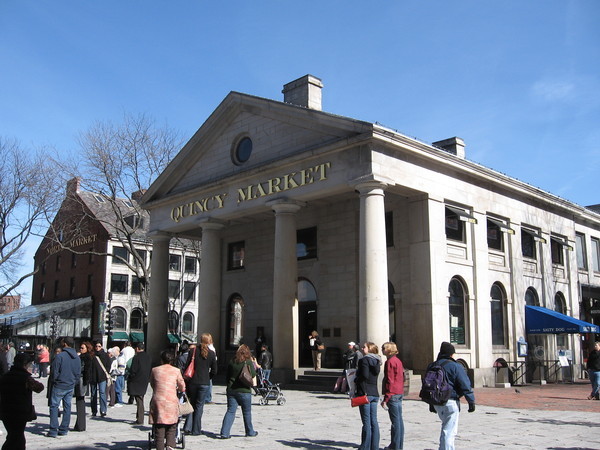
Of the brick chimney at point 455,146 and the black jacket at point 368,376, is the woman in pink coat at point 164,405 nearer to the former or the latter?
the black jacket at point 368,376

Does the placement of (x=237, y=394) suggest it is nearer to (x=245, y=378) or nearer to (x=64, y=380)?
(x=245, y=378)

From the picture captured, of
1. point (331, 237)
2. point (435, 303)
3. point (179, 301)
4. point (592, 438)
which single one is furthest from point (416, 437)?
point (179, 301)

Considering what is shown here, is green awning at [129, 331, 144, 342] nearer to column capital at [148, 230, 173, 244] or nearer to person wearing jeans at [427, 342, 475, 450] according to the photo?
column capital at [148, 230, 173, 244]

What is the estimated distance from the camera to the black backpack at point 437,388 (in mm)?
8922

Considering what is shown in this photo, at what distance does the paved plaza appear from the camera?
11383 mm

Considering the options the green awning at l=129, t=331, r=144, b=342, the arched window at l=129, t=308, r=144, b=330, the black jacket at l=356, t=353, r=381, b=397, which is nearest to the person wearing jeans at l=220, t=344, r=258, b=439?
the black jacket at l=356, t=353, r=381, b=397

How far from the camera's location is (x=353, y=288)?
26.5 meters

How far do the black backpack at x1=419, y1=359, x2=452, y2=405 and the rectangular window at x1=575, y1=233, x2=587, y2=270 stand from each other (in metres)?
28.5

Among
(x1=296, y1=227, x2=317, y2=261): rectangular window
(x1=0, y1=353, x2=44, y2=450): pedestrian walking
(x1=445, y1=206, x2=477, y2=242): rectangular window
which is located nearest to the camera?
(x1=0, y1=353, x2=44, y2=450): pedestrian walking

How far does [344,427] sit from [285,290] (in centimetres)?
1088

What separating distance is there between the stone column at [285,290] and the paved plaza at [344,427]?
4.55 m

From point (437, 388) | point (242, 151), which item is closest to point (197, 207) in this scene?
point (242, 151)

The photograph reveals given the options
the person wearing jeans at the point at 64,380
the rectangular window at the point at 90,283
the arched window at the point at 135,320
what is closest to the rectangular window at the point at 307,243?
the person wearing jeans at the point at 64,380

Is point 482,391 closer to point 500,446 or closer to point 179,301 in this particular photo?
point 500,446
